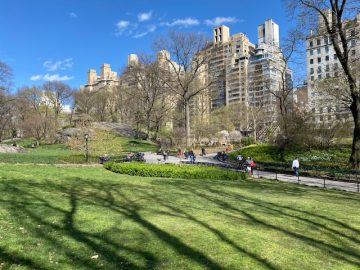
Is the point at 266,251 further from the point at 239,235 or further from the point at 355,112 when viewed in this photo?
the point at 355,112

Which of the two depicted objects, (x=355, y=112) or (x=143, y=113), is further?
(x=143, y=113)

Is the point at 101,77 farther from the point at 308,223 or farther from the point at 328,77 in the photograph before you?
the point at 308,223

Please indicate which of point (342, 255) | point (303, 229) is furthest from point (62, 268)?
point (303, 229)

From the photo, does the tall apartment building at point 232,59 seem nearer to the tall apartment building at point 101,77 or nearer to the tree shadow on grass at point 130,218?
the tall apartment building at point 101,77

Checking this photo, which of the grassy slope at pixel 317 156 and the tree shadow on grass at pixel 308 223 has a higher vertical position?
the grassy slope at pixel 317 156

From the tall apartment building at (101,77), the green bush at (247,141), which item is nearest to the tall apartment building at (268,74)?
the green bush at (247,141)

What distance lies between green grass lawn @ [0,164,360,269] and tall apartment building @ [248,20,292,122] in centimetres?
2937

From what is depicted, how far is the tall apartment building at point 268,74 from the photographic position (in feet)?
142

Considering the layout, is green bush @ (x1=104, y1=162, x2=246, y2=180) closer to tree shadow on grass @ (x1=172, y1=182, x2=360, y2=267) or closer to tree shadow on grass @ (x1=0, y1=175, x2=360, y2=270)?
tree shadow on grass @ (x1=0, y1=175, x2=360, y2=270)

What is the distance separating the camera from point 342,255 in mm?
7449

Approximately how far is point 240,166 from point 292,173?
5.67 m

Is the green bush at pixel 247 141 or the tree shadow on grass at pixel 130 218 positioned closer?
the tree shadow on grass at pixel 130 218

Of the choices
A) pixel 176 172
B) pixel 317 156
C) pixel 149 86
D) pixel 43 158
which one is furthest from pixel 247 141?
pixel 176 172

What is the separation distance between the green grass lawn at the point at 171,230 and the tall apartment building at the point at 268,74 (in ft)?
96.4
